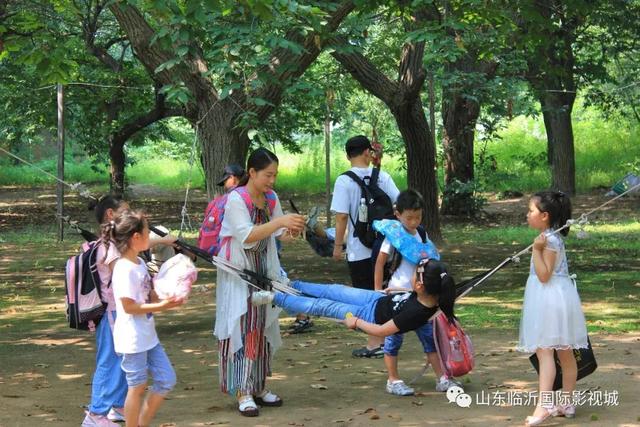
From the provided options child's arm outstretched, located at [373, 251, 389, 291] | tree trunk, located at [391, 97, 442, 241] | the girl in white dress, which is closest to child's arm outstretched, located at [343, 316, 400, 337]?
the girl in white dress

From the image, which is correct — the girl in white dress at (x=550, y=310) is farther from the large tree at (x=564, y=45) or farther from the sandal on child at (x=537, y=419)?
the large tree at (x=564, y=45)

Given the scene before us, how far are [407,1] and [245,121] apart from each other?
8.20 ft

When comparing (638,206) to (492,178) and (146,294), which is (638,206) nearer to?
(492,178)

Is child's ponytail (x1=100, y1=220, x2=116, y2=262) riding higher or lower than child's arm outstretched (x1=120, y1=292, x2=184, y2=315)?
higher

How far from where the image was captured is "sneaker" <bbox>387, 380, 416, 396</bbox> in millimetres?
6223

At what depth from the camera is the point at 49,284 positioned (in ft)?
41.1

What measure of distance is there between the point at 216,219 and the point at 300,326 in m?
2.77

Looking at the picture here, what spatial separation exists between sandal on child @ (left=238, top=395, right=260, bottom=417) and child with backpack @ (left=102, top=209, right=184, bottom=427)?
827 millimetres

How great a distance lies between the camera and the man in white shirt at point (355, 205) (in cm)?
726

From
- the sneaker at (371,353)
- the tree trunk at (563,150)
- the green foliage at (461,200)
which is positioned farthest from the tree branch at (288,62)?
the tree trunk at (563,150)

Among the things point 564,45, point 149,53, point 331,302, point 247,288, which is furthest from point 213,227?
point 564,45

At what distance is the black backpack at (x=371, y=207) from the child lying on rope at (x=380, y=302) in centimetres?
126

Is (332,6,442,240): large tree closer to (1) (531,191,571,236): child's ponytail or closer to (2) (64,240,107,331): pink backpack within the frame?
(1) (531,191,571,236): child's ponytail

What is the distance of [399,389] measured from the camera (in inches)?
245
